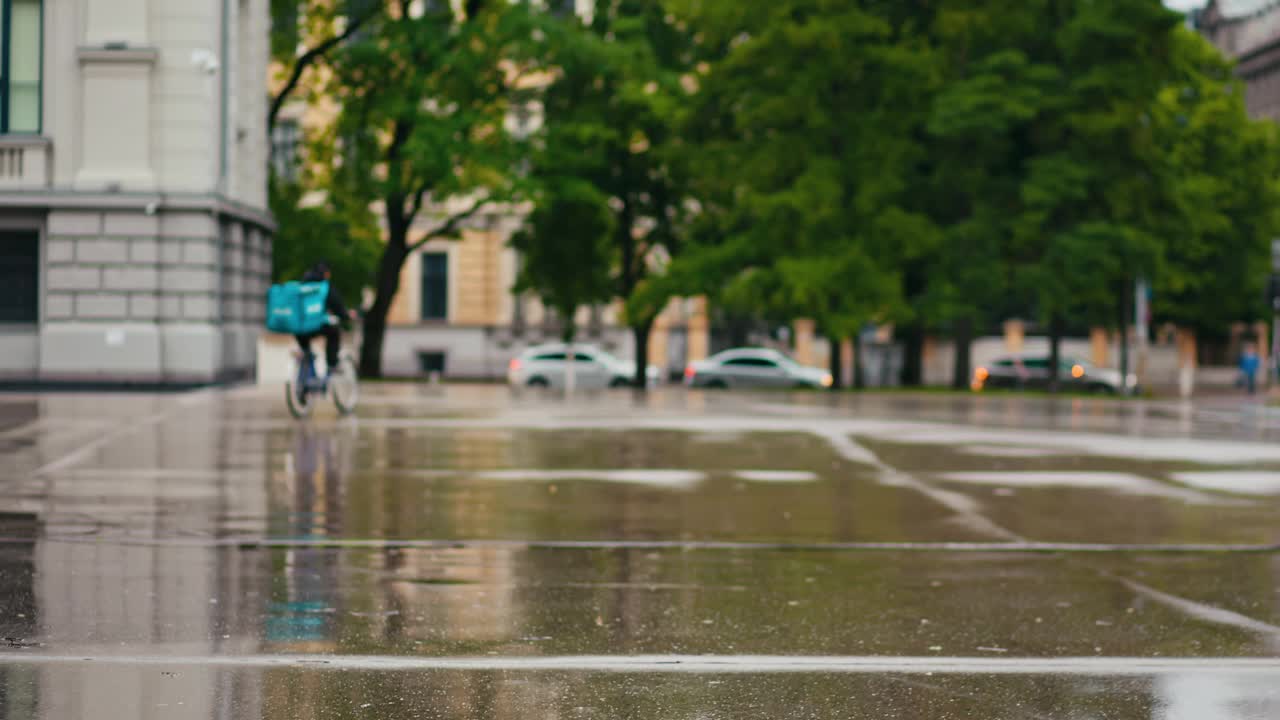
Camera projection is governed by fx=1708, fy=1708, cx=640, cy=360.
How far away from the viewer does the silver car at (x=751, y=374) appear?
179ft

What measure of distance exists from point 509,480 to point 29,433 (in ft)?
23.4

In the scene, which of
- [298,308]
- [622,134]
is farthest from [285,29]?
[298,308]

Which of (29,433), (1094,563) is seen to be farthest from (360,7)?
(1094,563)

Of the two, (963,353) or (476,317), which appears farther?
(476,317)

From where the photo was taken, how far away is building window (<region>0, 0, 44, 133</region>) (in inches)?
1273

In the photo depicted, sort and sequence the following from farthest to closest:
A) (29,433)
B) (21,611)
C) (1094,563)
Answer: (29,433), (1094,563), (21,611)

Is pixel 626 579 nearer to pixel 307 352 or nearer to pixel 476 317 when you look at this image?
pixel 307 352

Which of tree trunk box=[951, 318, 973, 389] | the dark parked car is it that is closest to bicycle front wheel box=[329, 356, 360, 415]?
tree trunk box=[951, 318, 973, 389]

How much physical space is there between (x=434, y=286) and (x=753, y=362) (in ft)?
77.1

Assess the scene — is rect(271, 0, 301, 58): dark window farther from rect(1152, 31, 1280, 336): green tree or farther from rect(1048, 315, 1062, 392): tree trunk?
rect(1152, 31, 1280, 336): green tree

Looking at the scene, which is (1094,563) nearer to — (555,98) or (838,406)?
(838,406)

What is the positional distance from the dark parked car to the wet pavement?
38778mm

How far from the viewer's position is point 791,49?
43.9 metres

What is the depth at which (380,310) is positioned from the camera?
1914 inches
